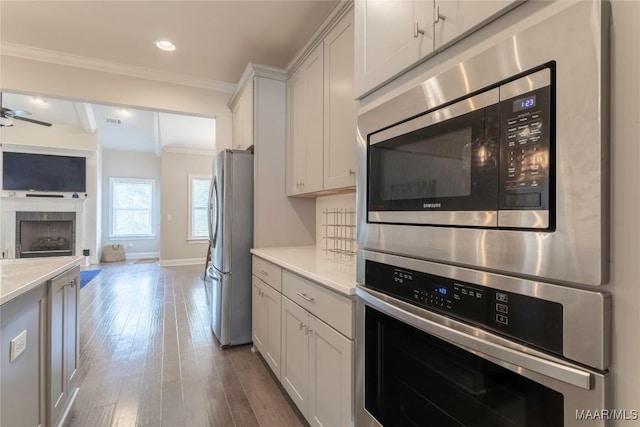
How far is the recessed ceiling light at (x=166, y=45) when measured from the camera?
271cm

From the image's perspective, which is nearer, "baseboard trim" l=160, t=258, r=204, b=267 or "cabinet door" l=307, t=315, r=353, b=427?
"cabinet door" l=307, t=315, r=353, b=427

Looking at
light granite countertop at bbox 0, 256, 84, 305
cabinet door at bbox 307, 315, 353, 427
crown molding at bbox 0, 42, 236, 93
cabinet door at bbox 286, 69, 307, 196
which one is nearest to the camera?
light granite countertop at bbox 0, 256, 84, 305

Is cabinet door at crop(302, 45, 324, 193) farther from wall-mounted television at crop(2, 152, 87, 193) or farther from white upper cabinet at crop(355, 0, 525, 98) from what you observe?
wall-mounted television at crop(2, 152, 87, 193)

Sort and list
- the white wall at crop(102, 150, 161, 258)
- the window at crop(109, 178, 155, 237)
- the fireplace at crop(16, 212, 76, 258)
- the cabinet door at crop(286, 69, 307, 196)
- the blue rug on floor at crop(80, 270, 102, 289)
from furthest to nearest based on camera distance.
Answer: the window at crop(109, 178, 155, 237)
the white wall at crop(102, 150, 161, 258)
the fireplace at crop(16, 212, 76, 258)
the blue rug on floor at crop(80, 270, 102, 289)
the cabinet door at crop(286, 69, 307, 196)

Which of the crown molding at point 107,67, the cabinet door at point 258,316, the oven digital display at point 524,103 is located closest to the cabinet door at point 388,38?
the oven digital display at point 524,103

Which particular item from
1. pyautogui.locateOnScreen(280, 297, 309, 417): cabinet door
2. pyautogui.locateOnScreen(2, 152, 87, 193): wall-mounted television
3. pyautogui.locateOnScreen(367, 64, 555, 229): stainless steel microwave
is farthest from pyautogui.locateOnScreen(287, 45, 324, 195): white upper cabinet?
pyautogui.locateOnScreen(2, 152, 87, 193): wall-mounted television

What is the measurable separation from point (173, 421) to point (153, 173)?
26.6 ft

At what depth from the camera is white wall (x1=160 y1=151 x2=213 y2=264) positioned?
7.18 meters

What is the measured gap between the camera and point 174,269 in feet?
Answer: 22.0

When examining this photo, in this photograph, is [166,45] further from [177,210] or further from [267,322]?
[177,210]

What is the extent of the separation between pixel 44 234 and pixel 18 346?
24.3 feet

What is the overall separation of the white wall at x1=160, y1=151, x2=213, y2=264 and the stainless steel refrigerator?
4930 mm

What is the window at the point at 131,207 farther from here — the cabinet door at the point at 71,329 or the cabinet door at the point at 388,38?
the cabinet door at the point at 388,38

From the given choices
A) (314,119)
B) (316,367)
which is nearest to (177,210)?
(314,119)
